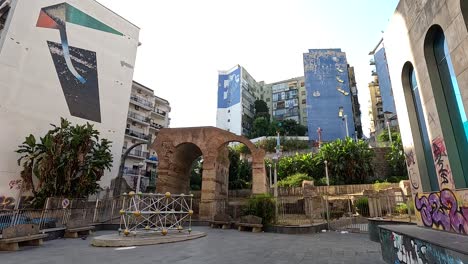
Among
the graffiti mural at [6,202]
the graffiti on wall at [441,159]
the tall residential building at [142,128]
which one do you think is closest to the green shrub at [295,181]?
the tall residential building at [142,128]

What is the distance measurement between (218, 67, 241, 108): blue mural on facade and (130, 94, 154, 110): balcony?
27.1 m

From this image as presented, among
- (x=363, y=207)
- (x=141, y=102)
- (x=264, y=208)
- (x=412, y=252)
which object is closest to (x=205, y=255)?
(x=412, y=252)

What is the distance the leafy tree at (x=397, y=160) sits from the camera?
32812 mm

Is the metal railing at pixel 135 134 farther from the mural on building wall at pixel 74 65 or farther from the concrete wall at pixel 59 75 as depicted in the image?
the mural on building wall at pixel 74 65

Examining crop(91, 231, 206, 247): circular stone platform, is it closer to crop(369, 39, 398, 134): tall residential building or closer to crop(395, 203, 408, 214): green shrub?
crop(395, 203, 408, 214): green shrub

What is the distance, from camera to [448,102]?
7.41 m

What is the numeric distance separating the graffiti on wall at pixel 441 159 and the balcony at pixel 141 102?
43911 mm

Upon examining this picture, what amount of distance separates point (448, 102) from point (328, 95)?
54.3 m

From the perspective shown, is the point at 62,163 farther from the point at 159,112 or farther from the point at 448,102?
the point at 159,112

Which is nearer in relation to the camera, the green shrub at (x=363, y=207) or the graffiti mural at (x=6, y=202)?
the green shrub at (x=363, y=207)

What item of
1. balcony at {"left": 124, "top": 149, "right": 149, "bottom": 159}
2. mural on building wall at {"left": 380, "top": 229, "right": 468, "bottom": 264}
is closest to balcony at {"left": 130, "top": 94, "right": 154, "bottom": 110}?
balcony at {"left": 124, "top": 149, "right": 149, "bottom": 159}

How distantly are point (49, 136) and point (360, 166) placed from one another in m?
34.8

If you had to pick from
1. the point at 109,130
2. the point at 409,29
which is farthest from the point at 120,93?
the point at 409,29

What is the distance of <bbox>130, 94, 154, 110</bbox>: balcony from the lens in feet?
147
